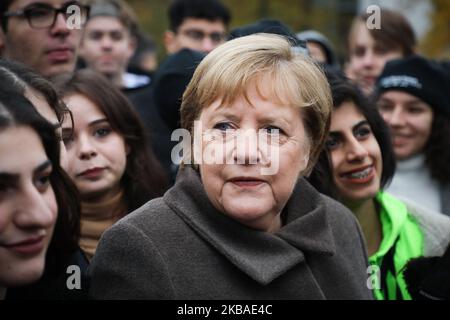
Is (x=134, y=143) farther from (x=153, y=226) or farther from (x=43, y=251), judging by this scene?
(x=43, y=251)

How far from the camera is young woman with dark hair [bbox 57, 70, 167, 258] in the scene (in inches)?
137

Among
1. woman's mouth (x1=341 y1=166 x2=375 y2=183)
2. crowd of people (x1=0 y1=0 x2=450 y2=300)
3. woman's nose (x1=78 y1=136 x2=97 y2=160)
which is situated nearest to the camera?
crowd of people (x1=0 y1=0 x2=450 y2=300)

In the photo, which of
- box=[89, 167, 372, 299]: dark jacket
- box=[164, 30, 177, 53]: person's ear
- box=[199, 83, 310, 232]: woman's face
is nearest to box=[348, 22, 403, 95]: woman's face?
box=[164, 30, 177, 53]: person's ear

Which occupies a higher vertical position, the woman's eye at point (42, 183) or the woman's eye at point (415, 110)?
the woman's eye at point (415, 110)

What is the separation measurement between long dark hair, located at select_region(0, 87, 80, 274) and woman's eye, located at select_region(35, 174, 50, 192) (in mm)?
67

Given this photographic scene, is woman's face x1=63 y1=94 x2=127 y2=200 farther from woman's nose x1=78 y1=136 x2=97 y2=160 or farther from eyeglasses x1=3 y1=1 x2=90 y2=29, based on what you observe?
eyeglasses x1=3 y1=1 x2=90 y2=29

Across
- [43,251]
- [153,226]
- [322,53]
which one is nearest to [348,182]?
[153,226]

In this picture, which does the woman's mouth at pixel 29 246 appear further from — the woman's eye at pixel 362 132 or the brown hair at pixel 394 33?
the brown hair at pixel 394 33

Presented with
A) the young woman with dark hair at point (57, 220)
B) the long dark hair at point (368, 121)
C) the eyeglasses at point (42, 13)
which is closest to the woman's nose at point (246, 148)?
the young woman with dark hair at point (57, 220)

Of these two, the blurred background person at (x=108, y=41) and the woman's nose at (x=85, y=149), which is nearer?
the woman's nose at (x=85, y=149)

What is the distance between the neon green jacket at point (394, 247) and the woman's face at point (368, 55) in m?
2.51

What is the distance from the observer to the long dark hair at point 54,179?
7.04ft
